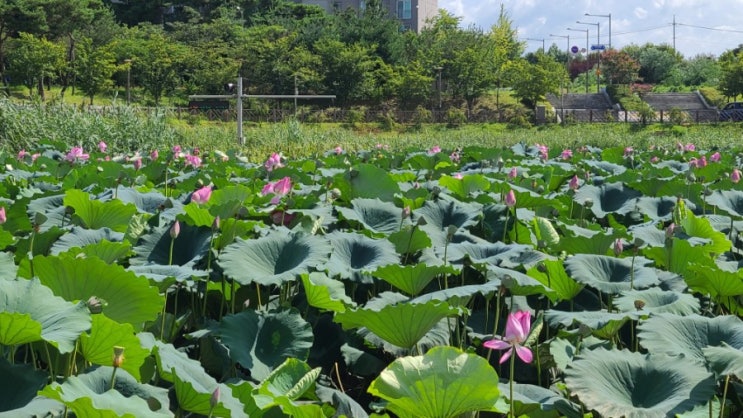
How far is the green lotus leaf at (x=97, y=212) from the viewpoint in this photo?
263cm

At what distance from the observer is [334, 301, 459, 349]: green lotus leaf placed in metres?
1.57

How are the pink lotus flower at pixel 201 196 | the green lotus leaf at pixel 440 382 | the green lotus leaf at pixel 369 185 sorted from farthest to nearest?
the green lotus leaf at pixel 369 185 → the pink lotus flower at pixel 201 196 → the green lotus leaf at pixel 440 382

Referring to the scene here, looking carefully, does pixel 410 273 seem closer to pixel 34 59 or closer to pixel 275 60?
pixel 34 59

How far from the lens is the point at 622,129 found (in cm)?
3206

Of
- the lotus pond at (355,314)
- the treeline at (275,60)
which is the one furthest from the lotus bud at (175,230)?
the treeline at (275,60)

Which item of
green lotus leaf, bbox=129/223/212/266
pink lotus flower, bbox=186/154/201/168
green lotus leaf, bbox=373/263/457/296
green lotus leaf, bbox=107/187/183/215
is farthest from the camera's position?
pink lotus flower, bbox=186/154/201/168

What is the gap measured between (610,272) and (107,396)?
56.0 inches

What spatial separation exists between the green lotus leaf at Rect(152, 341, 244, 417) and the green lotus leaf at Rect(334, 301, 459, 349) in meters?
0.32

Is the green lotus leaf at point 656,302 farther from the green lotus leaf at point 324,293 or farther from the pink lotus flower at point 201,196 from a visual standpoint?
the pink lotus flower at point 201,196

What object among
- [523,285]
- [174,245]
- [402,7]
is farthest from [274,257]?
[402,7]

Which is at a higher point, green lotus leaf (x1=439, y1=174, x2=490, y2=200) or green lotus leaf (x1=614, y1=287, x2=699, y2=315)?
green lotus leaf (x1=439, y1=174, x2=490, y2=200)

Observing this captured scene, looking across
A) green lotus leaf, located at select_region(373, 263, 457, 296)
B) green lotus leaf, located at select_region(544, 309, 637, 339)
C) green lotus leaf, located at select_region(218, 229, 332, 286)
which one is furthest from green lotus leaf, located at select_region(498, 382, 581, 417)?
green lotus leaf, located at select_region(218, 229, 332, 286)

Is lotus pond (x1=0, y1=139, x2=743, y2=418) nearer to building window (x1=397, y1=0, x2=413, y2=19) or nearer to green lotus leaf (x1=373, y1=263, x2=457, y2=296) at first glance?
green lotus leaf (x1=373, y1=263, x2=457, y2=296)

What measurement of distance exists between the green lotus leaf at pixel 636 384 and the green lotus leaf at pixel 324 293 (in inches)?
22.9
